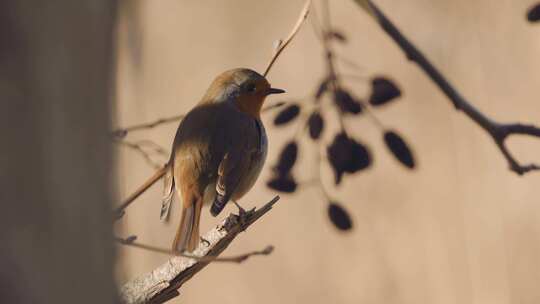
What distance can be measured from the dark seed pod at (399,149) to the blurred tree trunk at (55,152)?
Answer: 0.98 m

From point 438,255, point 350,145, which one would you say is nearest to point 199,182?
point 350,145

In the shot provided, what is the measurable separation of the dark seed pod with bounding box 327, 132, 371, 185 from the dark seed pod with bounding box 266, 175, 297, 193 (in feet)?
0.34

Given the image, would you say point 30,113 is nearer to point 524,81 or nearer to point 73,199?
point 73,199

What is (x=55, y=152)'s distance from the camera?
101cm

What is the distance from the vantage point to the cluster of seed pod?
1872 millimetres

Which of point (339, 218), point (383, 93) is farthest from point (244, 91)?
point (383, 93)

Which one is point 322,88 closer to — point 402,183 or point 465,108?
point 465,108

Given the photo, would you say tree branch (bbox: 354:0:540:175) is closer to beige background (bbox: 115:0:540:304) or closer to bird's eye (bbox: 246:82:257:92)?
bird's eye (bbox: 246:82:257:92)

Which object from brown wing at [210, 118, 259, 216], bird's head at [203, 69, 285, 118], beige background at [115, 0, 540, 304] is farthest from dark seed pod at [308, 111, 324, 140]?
beige background at [115, 0, 540, 304]

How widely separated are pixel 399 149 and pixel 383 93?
12 cm

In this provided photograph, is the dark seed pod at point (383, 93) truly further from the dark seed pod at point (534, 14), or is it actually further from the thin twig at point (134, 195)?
the thin twig at point (134, 195)

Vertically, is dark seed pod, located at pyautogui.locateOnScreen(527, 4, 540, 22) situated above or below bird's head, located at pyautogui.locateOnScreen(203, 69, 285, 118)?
above

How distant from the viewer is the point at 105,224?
1040 millimetres

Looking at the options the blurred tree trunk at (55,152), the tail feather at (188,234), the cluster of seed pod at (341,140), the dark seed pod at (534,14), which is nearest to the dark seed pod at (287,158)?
the cluster of seed pod at (341,140)
